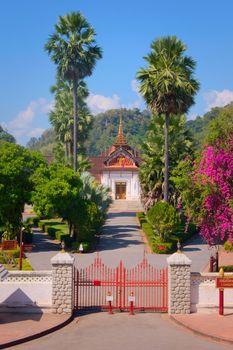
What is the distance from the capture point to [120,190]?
84125 millimetres

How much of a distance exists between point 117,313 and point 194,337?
3.85 m

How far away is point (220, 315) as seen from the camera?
19688 millimetres

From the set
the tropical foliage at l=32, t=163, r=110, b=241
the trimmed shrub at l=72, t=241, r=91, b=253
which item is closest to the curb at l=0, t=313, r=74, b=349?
the tropical foliage at l=32, t=163, r=110, b=241

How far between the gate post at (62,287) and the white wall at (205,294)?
4.50 metres

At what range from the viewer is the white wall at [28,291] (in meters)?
20.1

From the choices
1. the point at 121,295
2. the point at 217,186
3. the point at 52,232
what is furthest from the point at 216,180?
the point at 52,232

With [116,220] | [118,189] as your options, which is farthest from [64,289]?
[118,189]

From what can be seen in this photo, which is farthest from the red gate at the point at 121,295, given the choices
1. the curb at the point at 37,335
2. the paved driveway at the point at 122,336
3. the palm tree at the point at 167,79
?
the palm tree at the point at 167,79

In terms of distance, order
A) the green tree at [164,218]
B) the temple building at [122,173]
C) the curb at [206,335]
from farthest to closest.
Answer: the temple building at [122,173] < the green tree at [164,218] < the curb at [206,335]

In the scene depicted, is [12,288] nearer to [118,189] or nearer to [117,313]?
[117,313]

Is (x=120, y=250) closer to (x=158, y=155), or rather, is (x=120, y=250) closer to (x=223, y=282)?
(x=158, y=155)

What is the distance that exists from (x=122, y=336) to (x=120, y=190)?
67.0 metres

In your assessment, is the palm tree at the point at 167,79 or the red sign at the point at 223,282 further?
the palm tree at the point at 167,79

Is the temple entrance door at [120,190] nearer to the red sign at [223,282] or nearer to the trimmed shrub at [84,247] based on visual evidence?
the trimmed shrub at [84,247]
